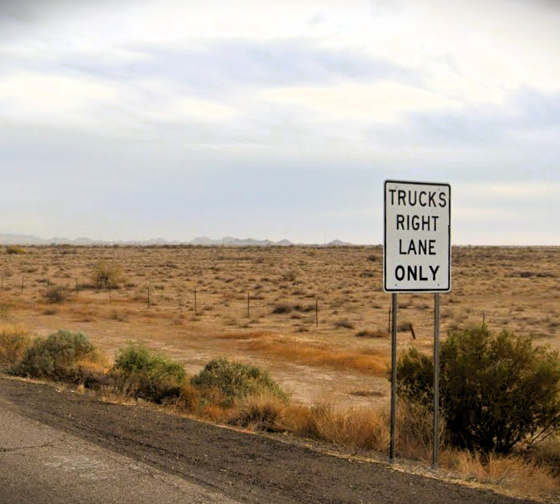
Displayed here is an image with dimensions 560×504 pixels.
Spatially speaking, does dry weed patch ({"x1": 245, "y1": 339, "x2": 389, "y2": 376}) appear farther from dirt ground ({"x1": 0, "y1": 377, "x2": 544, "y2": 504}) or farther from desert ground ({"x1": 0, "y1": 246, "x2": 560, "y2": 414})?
dirt ground ({"x1": 0, "y1": 377, "x2": 544, "y2": 504})

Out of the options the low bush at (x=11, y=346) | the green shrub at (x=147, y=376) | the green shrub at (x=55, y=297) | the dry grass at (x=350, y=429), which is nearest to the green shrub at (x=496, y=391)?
the dry grass at (x=350, y=429)

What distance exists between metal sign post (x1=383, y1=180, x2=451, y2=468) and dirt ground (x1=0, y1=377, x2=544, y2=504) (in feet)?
3.44

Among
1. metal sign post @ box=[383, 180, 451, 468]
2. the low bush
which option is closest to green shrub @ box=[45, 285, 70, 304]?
the low bush

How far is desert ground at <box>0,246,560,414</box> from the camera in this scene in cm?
2292

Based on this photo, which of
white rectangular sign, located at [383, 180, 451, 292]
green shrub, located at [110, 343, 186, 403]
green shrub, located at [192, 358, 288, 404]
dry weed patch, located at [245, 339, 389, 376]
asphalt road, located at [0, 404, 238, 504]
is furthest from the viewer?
dry weed patch, located at [245, 339, 389, 376]

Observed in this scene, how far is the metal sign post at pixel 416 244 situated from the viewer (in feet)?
26.9

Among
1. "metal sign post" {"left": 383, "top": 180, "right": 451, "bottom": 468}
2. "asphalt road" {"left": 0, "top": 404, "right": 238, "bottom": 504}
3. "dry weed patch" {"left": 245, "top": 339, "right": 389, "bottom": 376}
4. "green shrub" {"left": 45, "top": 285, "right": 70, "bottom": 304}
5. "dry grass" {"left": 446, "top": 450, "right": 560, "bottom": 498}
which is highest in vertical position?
"metal sign post" {"left": 383, "top": 180, "right": 451, "bottom": 468}

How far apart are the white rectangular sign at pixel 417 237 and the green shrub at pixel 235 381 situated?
5.32 meters

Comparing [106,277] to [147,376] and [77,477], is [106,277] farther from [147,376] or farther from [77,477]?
[77,477]

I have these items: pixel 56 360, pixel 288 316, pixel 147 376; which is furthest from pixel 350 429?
pixel 288 316

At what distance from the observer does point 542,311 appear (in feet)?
129

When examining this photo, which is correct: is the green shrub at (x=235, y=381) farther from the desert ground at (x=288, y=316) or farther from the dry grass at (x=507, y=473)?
the dry grass at (x=507, y=473)

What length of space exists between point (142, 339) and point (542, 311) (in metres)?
22.3

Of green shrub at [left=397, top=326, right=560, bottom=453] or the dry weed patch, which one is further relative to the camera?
the dry weed patch
